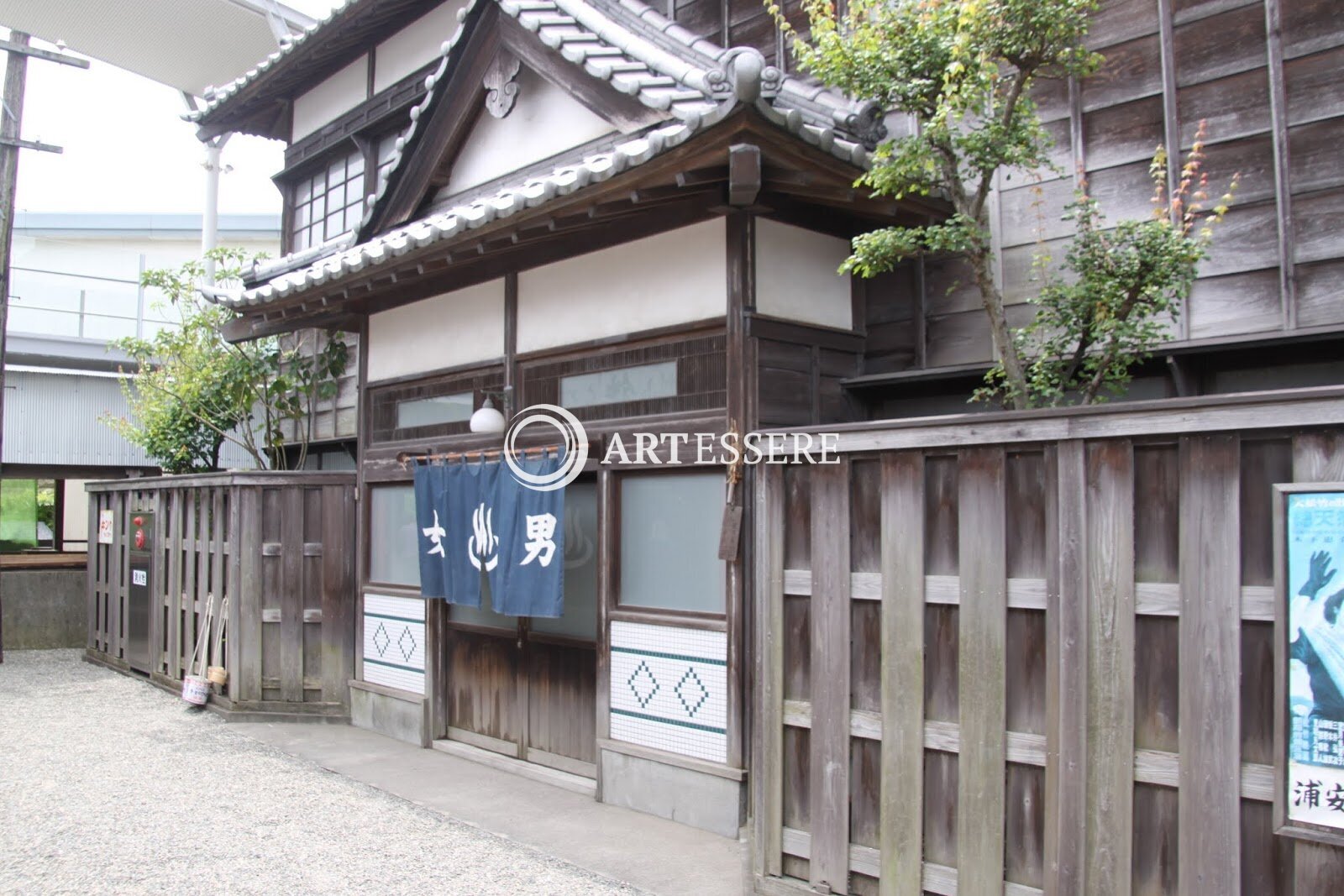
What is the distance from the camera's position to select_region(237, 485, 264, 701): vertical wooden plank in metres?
10.5

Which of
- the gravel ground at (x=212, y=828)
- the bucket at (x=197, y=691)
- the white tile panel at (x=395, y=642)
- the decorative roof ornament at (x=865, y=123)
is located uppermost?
the decorative roof ornament at (x=865, y=123)

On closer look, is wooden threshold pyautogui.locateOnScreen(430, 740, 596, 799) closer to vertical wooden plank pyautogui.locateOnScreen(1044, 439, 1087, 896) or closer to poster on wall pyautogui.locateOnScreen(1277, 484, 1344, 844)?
vertical wooden plank pyautogui.locateOnScreen(1044, 439, 1087, 896)

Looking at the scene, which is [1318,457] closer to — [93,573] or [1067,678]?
[1067,678]

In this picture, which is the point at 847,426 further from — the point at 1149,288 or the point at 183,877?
the point at 183,877

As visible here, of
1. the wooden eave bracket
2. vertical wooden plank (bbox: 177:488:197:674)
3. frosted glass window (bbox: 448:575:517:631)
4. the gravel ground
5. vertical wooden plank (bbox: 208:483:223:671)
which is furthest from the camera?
vertical wooden plank (bbox: 177:488:197:674)

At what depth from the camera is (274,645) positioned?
34.8ft

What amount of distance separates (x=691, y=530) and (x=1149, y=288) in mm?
3289

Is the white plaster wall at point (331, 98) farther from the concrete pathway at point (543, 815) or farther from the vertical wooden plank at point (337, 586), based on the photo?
the concrete pathway at point (543, 815)

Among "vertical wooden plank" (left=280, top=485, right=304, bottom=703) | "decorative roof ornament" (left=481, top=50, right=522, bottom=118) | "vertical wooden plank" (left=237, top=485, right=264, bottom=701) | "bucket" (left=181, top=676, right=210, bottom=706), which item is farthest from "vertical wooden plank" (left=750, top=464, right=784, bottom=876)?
"bucket" (left=181, top=676, right=210, bottom=706)

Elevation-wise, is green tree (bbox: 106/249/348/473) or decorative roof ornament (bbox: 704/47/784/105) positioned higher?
decorative roof ornament (bbox: 704/47/784/105)

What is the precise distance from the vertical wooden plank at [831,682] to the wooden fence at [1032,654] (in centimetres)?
1

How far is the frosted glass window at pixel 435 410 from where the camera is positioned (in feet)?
29.7

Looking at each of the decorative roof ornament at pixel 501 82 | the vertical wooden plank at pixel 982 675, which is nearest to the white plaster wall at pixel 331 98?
the decorative roof ornament at pixel 501 82

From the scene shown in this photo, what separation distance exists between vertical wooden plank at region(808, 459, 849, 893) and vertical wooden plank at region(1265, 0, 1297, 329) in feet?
9.54
